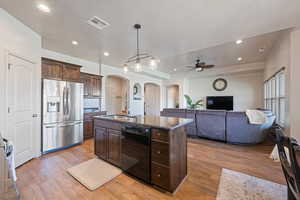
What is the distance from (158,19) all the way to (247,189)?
3.12 metres

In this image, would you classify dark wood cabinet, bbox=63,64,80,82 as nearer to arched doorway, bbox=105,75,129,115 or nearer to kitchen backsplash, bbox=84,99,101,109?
kitchen backsplash, bbox=84,99,101,109

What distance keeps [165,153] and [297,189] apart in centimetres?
120

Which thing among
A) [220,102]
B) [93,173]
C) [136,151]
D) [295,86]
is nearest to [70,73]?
[93,173]

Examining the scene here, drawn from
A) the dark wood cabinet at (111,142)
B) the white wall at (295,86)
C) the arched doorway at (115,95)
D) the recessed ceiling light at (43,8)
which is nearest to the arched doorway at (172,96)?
the arched doorway at (115,95)

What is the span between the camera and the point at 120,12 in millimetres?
2178

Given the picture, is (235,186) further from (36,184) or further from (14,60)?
(14,60)

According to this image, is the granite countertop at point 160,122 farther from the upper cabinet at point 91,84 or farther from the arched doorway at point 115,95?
the arched doorway at point 115,95

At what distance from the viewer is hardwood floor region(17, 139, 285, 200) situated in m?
1.82

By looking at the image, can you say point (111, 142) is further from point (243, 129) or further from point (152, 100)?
point (152, 100)

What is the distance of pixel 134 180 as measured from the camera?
2152mm

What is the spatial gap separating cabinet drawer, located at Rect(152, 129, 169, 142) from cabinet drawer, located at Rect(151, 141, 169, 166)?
69mm

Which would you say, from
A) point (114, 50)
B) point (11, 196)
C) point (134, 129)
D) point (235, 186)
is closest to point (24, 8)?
point (114, 50)

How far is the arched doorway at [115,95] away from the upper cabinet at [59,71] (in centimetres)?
325

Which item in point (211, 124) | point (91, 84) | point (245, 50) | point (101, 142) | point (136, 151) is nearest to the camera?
point (136, 151)
